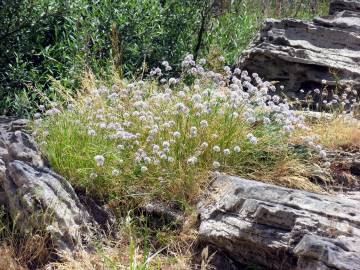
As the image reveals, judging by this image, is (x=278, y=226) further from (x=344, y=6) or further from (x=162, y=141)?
(x=344, y=6)

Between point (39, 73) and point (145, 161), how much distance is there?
2635 millimetres

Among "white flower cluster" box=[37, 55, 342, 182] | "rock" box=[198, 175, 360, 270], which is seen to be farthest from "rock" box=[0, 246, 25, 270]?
"rock" box=[198, 175, 360, 270]

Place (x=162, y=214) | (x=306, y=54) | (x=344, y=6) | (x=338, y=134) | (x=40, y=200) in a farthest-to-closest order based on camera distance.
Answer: (x=344, y=6) < (x=306, y=54) < (x=338, y=134) < (x=162, y=214) < (x=40, y=200)

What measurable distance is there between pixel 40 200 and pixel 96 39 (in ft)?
10.9

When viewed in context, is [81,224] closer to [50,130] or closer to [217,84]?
[50,130]

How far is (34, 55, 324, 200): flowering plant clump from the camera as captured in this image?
471cm

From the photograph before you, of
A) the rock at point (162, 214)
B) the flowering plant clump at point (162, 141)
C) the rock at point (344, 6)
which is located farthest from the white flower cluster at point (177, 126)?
the rock at point (344, 6)

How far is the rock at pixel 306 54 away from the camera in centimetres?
732

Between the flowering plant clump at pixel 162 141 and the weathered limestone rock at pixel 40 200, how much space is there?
0.33 meters

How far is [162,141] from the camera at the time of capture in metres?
4.96

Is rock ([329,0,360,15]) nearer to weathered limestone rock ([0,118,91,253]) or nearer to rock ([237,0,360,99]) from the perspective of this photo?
rock ([237,0,360,99])

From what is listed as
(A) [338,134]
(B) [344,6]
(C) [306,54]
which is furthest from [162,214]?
(B) [344,6]

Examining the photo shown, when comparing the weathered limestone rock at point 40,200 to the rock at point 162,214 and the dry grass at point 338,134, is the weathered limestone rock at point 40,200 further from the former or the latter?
the dry grass at point 338,134

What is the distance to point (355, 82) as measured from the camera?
7.18 meters
